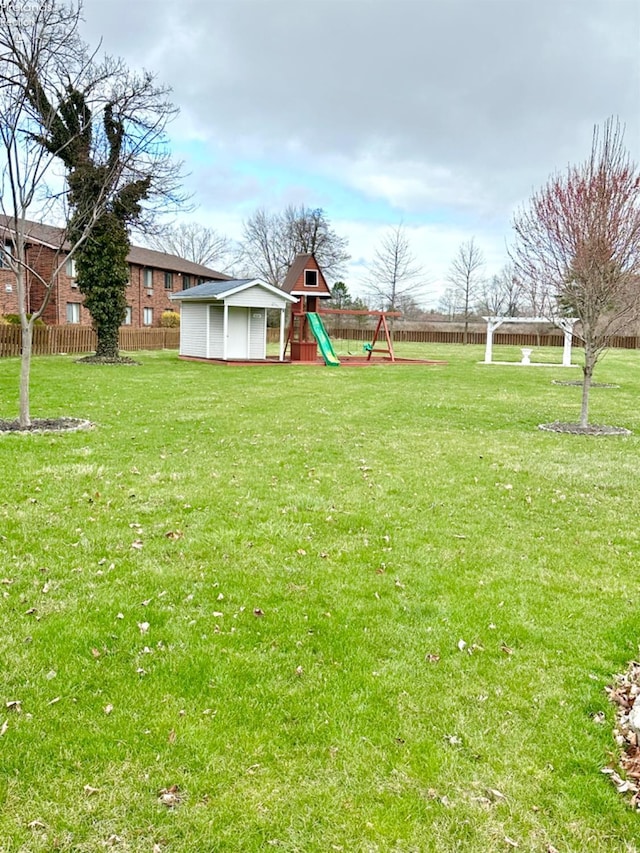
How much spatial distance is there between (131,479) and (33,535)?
1747mm

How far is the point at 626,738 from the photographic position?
8.70 feet

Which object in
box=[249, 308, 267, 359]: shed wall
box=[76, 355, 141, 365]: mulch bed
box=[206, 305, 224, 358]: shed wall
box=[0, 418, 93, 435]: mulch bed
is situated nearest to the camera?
box=[0, 418, 93, 435]: mulch bed

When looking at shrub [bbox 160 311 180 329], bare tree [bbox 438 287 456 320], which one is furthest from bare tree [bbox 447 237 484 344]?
shrub [bbox 160 311 180 329]

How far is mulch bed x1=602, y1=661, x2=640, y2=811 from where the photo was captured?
238 centimetres

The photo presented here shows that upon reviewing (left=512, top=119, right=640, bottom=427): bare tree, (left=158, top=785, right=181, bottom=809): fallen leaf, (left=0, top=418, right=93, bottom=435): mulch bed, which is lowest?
(left=158, top=785, right=181, bottom=809): fallen leaf

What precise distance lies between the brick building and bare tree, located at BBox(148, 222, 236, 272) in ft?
55.9

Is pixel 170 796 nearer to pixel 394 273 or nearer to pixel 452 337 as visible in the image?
pixel 452 337

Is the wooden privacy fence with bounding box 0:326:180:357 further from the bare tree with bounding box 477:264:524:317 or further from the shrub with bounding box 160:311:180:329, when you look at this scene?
the bare tree with bounding box 477:264:524:317

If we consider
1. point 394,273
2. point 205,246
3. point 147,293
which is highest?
point 205,246

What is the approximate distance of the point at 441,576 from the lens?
4289mm

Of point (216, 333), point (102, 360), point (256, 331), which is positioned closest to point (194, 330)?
point (216, 333)

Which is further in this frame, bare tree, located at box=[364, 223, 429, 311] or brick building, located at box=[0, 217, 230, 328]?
bare tree, located at box=[364, 223, 429, 311]

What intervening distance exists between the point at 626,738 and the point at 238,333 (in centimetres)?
2267

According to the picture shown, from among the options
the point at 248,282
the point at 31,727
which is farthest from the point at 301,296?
the point at 31,727
